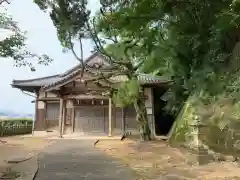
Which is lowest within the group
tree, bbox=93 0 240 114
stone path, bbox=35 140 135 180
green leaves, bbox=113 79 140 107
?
stone path, bbox=35 140 135 180

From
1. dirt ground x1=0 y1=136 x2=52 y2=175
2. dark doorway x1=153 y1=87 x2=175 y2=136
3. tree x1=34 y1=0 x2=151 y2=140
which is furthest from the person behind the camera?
dark doorway x1=153 y1=87 x2=175 y2=136

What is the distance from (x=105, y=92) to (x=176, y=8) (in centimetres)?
982

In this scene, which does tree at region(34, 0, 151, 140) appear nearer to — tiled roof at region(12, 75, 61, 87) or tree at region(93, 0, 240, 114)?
tree at region(93, 0, 240, 114)

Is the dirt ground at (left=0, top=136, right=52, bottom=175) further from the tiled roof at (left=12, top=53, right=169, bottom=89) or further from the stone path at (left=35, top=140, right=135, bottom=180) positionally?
the tiled roof at (left=12, top=53, right=169, bottom=89)

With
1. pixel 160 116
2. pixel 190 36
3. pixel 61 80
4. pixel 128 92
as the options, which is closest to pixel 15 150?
pixel 128 92

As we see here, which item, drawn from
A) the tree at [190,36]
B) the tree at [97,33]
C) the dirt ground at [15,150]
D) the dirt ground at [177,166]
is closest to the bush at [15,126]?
the dirt ground at [15,150]

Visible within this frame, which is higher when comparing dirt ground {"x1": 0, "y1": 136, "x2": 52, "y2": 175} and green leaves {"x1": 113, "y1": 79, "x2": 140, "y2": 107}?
green leaves {"x1": 113, "y1": 79, "x2": 140, "y2": 107}

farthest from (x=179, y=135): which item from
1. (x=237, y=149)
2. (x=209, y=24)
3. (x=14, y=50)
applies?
(x=14, y=50)

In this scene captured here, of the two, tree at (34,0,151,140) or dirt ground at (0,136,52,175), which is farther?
tree at (34,0,151,140)

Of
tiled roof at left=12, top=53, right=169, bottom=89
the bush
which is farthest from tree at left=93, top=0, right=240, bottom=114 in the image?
the bush

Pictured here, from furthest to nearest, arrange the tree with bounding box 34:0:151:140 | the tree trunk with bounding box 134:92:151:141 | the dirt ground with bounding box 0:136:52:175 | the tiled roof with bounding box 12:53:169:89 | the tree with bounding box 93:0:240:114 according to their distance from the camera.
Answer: the tiled roof with bounding box 12:53:169:89 < the tree trunk with bounding box 134:92:151:141 < the tree with bounding box 34:0:151:140 < the dirt ground with bounding box 0:136:52:175 < the tree with bounding box 93:0:240:114

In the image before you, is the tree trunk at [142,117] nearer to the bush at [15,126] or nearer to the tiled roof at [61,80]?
the tiled roof at [61,80]

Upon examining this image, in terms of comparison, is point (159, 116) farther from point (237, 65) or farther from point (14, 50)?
point (14, 50)

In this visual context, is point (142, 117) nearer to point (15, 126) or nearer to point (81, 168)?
point (81, 168)
